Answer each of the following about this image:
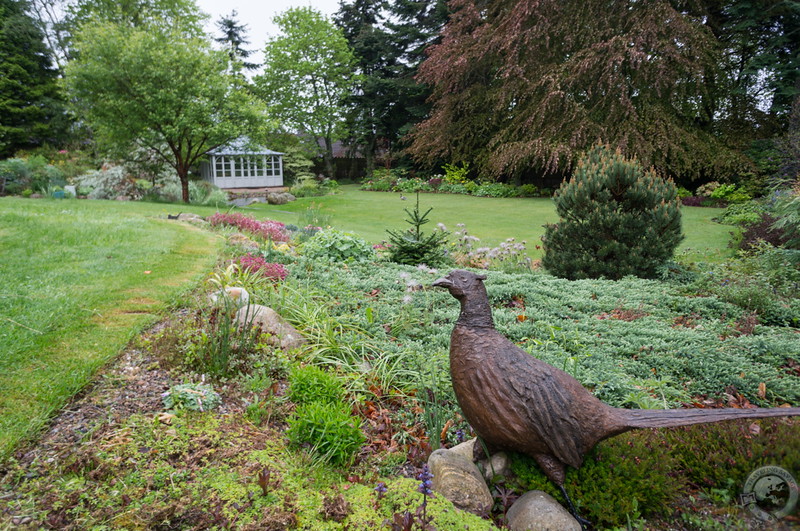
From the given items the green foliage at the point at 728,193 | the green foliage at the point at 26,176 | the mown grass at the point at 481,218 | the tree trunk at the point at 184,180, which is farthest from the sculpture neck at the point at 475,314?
the green foliage at the point at 26,176

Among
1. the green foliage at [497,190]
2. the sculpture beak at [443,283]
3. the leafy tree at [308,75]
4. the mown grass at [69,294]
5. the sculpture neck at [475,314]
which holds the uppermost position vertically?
the leafy tree at [308,75]

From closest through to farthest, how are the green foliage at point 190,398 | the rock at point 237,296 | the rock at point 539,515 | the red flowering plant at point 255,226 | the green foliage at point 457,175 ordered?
the rock at point 539,515, the green foliage at point 190,398, the rock at point 237,296, the red flowering plant at point 255,226, the green foliage at point 457,175

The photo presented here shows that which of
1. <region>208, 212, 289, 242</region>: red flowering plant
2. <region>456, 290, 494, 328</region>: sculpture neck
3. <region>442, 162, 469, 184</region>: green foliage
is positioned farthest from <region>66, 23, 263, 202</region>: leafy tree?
<region>456, 290, 494, 328</region>: sculpture neck

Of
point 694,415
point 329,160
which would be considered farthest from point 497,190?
point 694,415

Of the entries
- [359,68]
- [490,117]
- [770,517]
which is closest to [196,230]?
[770,517]

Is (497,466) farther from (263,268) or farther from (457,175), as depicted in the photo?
(457,175)

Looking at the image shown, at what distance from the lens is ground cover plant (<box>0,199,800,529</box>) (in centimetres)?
179

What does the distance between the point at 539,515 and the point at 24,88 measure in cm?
3017

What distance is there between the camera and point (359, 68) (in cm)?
Answer: 3056

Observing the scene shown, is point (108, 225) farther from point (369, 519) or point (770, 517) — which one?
point (770, 517)

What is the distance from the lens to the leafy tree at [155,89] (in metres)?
13.1

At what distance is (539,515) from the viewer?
182 centimetres

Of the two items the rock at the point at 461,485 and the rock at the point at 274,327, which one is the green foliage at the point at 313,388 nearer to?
the rock at the point at 461,485

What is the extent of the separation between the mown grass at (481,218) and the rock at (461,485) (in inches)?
256
